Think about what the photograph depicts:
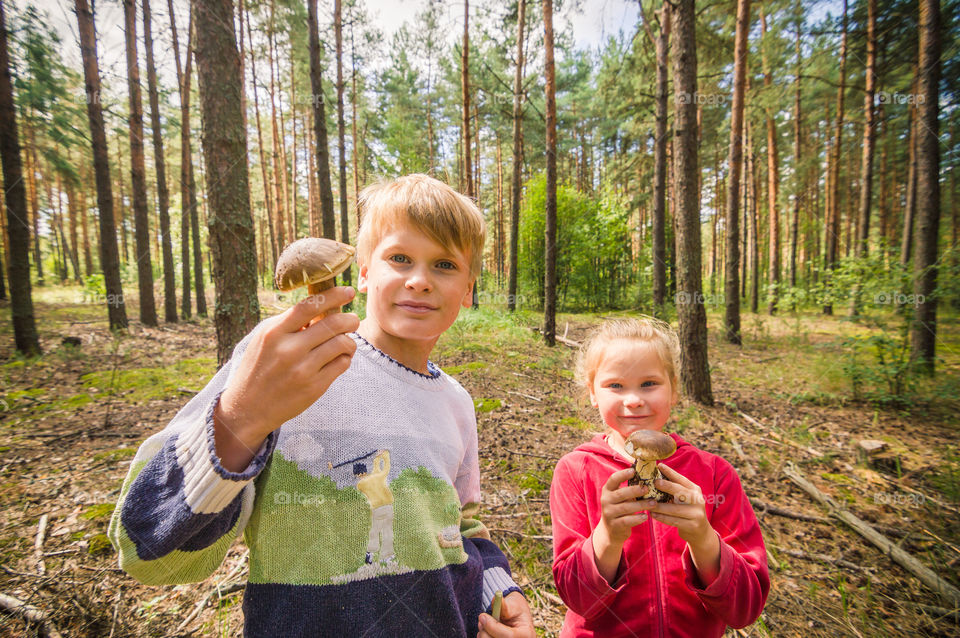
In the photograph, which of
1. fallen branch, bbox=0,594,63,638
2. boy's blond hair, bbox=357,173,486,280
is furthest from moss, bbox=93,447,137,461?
boy's blond hair, bbox=357,173,486,280

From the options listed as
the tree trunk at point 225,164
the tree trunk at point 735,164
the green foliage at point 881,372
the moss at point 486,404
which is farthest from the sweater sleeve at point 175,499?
the tree trunk at point 735,164

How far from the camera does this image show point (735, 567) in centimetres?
130

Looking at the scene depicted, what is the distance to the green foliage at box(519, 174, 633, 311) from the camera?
17.2m

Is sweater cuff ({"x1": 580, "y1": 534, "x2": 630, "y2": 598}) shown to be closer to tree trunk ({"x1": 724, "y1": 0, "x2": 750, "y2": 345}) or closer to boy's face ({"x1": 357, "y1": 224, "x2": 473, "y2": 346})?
boy's face ({"x1": 357, "y1": 224, "x2": 473, "y2": 346})

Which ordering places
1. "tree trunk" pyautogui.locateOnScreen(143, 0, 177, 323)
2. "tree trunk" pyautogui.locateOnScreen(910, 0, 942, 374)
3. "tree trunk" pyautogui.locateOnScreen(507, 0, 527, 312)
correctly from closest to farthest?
"tree trunk" pyautogui.locateOnScreen(910, 0, 942, 374) → "tree trunk" pyautogui.locateOnScreen(143, 0, 177, 323) → "tree trunk" pyautogui.locateOnScreen(507, 0, 527, 312)

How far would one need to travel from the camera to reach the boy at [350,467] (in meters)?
0.80

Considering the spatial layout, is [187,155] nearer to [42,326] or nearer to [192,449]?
[42,326]

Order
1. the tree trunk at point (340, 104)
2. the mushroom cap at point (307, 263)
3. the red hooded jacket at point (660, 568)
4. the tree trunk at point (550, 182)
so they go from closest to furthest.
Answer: the mushroom cap at point (307, 263)
the red hooded jacket at point (660, 568)
the tree trunk at point (550, 182)
the tree trunk at point (340, 104)

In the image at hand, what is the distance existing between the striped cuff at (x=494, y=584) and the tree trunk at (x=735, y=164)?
39.6 feet

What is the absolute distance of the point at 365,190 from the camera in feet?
5.42

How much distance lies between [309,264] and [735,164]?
12785mm

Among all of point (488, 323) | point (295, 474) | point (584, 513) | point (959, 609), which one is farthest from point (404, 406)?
point (488, 323)

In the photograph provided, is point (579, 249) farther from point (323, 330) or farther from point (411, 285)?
point (323, 330)

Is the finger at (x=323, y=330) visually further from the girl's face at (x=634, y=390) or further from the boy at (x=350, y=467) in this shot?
the girl's face at (x=634, y=390)
